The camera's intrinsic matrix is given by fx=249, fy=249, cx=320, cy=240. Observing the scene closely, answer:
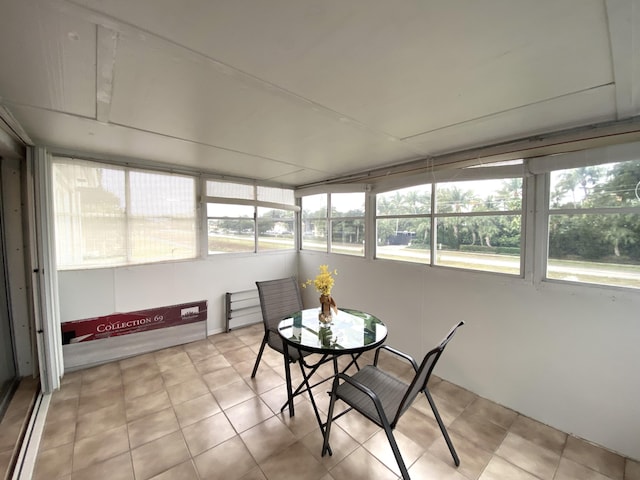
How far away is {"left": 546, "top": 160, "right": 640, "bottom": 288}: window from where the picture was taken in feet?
5.77

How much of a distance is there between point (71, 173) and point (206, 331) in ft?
8.12

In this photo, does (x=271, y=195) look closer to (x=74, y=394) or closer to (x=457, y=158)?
(x=457, y=158)

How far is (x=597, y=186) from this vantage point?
189 centimetres

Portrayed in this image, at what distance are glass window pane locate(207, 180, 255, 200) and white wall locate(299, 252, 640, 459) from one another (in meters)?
2.58

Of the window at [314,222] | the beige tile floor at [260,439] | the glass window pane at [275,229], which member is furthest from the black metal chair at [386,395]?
the glass window pane at [275,229]

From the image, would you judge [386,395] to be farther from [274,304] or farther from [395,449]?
[274,304]

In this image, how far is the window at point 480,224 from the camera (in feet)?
7.48

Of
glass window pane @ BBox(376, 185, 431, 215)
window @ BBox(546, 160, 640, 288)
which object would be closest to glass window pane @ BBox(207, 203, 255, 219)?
glass window pane @ BBox(376, 185, 431, 215)

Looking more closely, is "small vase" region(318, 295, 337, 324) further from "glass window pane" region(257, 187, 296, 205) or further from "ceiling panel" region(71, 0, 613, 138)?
"glass window pane" region(257, 187, 296, 205)

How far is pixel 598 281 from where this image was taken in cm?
190

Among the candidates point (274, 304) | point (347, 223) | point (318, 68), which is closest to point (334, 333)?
point (274, 304)

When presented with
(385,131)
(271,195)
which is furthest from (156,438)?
(271,195)

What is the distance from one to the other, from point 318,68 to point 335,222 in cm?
295

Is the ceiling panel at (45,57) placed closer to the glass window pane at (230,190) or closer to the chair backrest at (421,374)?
the glass window pane at (230,190)
